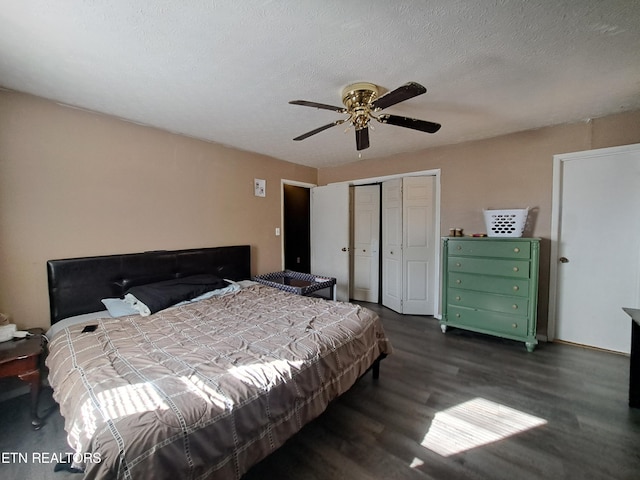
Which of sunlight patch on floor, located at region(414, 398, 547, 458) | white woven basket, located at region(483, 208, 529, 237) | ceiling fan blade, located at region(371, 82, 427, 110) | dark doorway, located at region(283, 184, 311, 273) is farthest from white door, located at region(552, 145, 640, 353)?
dark doorway, located at region(283, 184, 311, 273)

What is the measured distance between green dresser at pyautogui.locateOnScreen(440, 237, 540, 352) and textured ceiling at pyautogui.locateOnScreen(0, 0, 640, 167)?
4.48 ft

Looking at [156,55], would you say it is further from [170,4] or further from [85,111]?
[85,111]

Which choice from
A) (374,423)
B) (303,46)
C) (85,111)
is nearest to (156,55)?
(303,46)

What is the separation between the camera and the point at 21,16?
4.24 ft

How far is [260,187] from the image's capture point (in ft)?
12.4

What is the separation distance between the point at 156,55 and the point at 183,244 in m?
1.89

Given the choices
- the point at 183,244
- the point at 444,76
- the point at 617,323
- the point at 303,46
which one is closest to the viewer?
the point at 303,46

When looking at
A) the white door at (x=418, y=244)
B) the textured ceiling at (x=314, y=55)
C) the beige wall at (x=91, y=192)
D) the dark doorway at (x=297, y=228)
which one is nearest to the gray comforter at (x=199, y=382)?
the beige wall at (x=91, y=192)

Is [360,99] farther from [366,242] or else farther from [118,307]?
[366,242]

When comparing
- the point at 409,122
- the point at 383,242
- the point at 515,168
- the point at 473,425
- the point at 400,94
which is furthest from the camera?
the point at 383,242

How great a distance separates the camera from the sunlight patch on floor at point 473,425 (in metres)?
1.56

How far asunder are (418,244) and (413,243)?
0.23 feet

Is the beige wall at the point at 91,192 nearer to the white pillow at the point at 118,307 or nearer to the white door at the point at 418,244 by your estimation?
the white pillow at the point at 118,307

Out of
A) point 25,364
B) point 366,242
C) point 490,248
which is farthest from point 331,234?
point 25,364
